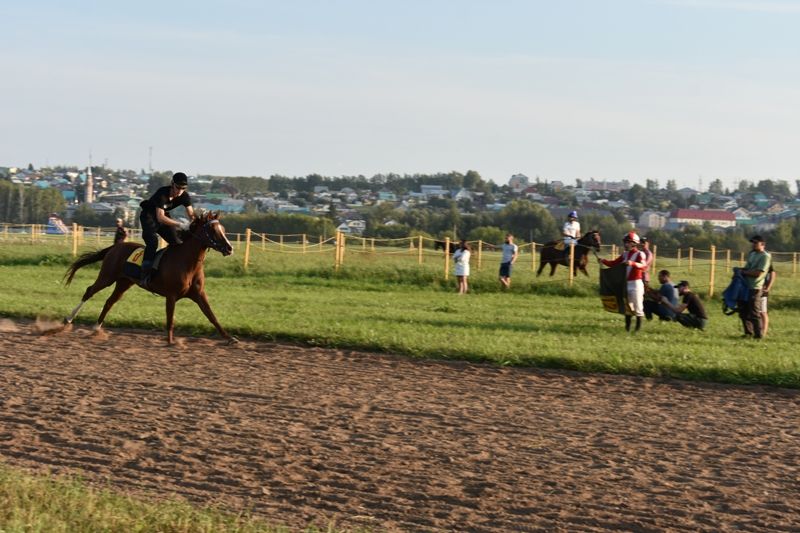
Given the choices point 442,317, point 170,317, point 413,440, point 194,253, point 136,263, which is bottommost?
point 413,440

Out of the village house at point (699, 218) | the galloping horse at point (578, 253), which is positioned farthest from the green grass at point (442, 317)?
the village house at point (699, 218)

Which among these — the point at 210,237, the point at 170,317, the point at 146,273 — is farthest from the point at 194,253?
the point at 170,317

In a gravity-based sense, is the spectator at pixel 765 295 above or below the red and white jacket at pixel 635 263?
below

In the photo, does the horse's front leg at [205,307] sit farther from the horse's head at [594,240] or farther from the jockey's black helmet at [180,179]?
the horse's head at [594,240]

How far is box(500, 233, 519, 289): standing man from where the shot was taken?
2903cm

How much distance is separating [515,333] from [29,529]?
12065mm

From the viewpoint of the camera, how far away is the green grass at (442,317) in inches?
596

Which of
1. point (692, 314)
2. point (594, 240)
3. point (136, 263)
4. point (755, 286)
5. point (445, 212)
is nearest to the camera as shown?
point (136, 263)

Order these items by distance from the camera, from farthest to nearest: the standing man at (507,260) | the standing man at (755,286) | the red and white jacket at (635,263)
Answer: the standing man at (507,260) → the red and white jacket at (635,263) → the standing man at (755,286)

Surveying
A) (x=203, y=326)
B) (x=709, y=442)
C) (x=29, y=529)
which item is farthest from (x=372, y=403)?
(x=203, y=326)

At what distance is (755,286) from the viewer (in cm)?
1828

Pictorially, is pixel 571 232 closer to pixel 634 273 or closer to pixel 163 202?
pixel 634 273

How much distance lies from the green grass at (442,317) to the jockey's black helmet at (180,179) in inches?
101

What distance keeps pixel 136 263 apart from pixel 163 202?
1064mm
